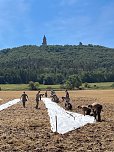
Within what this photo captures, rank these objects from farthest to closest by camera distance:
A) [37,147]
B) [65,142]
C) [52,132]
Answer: [52,132] < [65,142] < [37,147]

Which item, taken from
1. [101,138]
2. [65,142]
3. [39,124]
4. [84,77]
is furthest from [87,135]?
[84,77]

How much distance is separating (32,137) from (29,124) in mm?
4916

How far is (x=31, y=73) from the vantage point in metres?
179

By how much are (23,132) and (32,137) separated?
69.3 inches

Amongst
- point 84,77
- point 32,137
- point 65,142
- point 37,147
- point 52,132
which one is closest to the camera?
point 37,147

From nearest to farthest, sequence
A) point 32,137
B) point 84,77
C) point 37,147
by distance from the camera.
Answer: point 37,147, point 32,137, point 84,77

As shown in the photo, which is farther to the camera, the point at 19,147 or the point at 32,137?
the point at 32,137

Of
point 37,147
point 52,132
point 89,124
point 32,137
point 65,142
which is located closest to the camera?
point 37,147

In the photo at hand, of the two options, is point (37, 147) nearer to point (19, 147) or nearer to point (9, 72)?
point (19, 147)

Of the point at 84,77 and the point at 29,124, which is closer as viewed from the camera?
the point at 29,124

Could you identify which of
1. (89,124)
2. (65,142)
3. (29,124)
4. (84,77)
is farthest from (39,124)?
(84,77)

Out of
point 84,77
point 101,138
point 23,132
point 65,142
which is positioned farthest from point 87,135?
point 84,77

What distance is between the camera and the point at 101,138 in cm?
1608

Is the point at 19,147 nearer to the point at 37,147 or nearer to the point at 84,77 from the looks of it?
the point at 37,147
